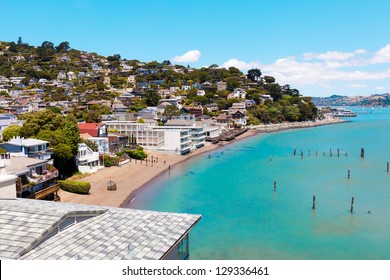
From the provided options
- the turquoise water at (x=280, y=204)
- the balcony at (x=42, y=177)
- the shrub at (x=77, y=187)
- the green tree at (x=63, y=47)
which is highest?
the green tree at (x=63, y=47)

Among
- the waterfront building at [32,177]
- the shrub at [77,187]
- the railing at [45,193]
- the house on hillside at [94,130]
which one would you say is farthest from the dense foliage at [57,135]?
the house on hillside at [94,130]

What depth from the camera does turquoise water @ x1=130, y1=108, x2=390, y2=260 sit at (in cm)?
2158

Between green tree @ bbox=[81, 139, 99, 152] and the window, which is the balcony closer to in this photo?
green tree @ bbox=[81, 139, 99, 152]

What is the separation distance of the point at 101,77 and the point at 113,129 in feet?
270

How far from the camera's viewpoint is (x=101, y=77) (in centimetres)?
13588

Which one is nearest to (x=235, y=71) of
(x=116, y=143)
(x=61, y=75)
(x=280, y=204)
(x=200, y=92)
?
(x=200, y=92)

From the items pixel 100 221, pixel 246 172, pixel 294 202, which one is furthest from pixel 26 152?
pixel 246 172

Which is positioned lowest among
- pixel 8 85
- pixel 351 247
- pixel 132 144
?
pixel 351 247

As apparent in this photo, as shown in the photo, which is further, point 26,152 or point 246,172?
point 246,172

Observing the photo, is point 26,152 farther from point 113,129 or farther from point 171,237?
point 113,129

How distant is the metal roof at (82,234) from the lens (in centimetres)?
807

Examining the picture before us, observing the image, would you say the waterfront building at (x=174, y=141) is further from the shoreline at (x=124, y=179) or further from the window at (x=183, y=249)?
the window at (x=183, y=249)

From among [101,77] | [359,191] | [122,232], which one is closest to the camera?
Result: [122,232]

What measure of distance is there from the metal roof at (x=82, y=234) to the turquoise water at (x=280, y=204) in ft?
35.4
